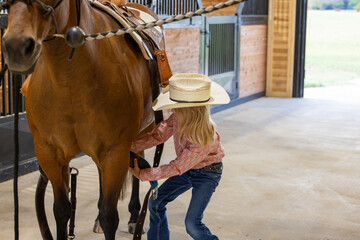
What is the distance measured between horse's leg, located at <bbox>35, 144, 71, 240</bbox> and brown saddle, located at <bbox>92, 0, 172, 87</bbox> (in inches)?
24.5

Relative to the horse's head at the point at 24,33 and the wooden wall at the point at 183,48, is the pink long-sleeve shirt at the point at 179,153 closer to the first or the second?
the horse's head at the point at 24,33

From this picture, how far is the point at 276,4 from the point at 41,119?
715 cm

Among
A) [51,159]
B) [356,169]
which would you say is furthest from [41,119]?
[356,169]

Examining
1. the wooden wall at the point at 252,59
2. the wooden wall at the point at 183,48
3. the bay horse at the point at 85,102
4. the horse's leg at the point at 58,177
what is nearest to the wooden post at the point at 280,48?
the wooden wall at the point at 252,59

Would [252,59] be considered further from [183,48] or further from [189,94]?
[189,94]

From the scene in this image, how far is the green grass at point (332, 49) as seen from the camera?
11578mm

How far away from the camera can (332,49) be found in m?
16.6

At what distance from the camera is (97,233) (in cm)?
285

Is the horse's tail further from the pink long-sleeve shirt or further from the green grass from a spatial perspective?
the green grass

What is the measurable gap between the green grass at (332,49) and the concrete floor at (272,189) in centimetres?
489

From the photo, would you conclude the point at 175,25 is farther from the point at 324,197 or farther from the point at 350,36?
the point at 350,36

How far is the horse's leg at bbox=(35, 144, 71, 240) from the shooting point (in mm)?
1954

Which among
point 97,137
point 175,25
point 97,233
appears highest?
point 175,25

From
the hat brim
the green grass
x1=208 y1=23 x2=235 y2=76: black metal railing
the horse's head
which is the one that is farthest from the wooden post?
the horse's head
